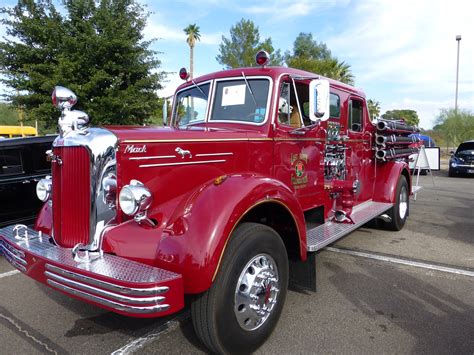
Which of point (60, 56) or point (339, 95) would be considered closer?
point (339, 95)

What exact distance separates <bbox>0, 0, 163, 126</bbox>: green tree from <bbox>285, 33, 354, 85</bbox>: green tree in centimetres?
1534

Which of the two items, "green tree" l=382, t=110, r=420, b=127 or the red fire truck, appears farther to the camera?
"green tree" l=382, t=110, r=420, b=127

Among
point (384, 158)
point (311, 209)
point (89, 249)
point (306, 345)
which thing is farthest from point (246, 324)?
point (384, 158)

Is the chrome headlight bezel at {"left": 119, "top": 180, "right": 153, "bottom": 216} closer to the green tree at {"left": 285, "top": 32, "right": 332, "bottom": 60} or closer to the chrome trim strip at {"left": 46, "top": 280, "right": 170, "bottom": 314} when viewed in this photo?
the chrome trim strip at {"left": 46, "top": 280, "right": 170, "bottom": 314}

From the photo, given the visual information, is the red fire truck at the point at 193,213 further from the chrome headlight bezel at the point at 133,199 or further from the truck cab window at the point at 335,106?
the truck cab window at the point at 335,106

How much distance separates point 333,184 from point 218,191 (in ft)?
7.75

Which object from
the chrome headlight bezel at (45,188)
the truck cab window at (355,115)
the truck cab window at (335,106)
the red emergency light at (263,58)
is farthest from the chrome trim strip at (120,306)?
the truck cab window at (355,115)

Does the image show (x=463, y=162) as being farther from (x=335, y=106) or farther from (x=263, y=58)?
(x=263, y=58)

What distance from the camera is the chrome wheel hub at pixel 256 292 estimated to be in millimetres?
2701

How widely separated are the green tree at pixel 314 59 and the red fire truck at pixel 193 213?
22233 mm

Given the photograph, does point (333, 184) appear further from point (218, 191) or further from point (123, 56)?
point (123, 56)

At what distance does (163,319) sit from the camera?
341cm

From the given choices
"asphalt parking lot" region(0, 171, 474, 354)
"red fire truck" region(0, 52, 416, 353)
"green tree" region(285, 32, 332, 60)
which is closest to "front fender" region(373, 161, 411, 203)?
"asphalt parking lot" region(0, 171, 474, 354)

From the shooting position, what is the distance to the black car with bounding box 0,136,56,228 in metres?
5.45
